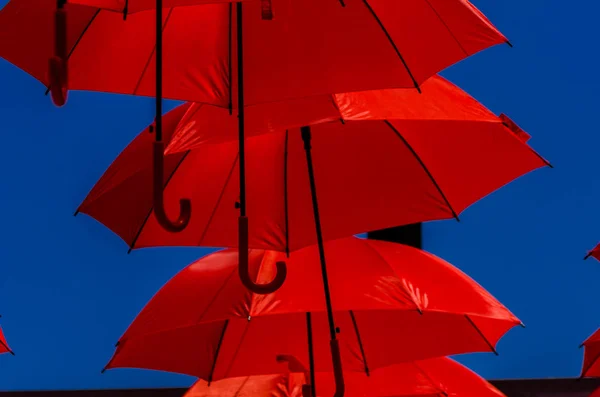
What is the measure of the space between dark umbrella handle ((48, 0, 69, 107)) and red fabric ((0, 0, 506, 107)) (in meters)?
0.51

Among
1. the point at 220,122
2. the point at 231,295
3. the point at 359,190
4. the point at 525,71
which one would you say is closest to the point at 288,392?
the point at 231,295

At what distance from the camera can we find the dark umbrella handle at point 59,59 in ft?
6.07

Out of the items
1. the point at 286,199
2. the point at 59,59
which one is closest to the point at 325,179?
the point at 286,199

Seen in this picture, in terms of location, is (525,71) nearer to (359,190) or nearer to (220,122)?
(359,190)

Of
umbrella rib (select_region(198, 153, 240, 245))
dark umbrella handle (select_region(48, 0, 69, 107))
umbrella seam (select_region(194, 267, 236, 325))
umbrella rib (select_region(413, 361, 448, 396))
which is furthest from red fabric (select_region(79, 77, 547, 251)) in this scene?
dark umbrella handle (select_region(48, 0, 69, 107))

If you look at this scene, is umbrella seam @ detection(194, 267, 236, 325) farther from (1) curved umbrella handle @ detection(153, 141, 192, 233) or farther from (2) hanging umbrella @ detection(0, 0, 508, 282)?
(1) curved umbrella handle @ detection(153, 141, 192, 233)

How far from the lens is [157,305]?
355 centimetres

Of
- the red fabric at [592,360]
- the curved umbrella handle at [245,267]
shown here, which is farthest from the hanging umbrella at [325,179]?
the red fabric at [592,360]

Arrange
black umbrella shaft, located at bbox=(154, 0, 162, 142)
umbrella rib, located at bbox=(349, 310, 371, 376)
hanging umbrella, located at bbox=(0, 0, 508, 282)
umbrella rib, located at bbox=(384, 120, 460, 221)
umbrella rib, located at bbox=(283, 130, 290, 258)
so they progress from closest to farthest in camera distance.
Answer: black umbrella shaft, located at bbox=(154, 0, 162, 142) < hanging umbrella, located at bbox=(0, 0, 508, 282) < umbrella rib, located at bbox=(283, 130, 290, 258) < umbrella rib, located at bbox=(384, 120, 460, 221) < umbrella rib, located at bbox=(349, 310, 371, 376)

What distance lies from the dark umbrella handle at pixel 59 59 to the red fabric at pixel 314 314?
4.74 feet

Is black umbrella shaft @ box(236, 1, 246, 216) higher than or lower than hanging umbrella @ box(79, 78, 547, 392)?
higher

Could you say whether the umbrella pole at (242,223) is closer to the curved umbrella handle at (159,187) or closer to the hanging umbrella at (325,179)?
the curved umbrella handle at (159,187)

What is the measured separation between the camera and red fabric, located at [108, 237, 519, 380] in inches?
132

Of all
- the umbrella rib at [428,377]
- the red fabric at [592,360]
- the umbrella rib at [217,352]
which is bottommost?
the red fabric at [592,360]
